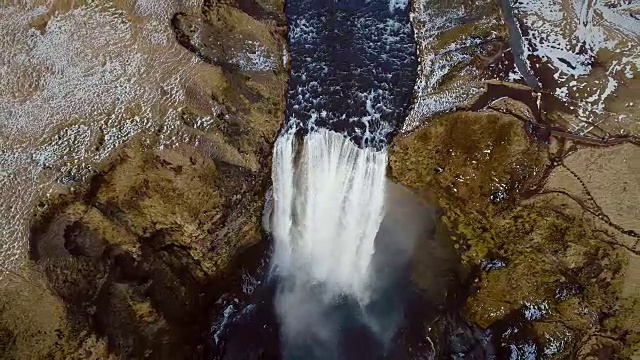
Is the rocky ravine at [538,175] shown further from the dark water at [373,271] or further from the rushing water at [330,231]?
the rushing water at [330,231]

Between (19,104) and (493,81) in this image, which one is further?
(493,81)

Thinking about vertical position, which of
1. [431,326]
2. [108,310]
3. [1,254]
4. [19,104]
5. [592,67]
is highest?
[592,67]

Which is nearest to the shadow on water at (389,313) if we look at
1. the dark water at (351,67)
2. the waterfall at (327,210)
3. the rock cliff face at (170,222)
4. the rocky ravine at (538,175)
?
the waterfall at (327,210)

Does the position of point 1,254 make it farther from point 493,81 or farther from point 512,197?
point 493,81

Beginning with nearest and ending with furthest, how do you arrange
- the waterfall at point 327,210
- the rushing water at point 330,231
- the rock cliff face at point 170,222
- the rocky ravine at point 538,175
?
the rock cliff face at point 170,222 → the rocky ravine at point 538,175 → the rushing water at point 330,231 → the waterfall at point 327,210

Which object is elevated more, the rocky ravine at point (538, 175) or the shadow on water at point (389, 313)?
the rocky ravine at point (538, 175)

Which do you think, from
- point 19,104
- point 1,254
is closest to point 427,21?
point 19,104

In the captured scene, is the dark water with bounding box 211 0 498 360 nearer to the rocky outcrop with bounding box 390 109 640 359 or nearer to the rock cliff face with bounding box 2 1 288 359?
the rocky outcrop with bounding box 390 109 640 359

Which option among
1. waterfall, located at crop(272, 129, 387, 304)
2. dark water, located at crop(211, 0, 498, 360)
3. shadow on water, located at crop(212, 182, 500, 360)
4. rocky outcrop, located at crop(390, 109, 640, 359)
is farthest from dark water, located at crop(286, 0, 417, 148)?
shadow on water, located at crop(212, 182, 500, 360)
